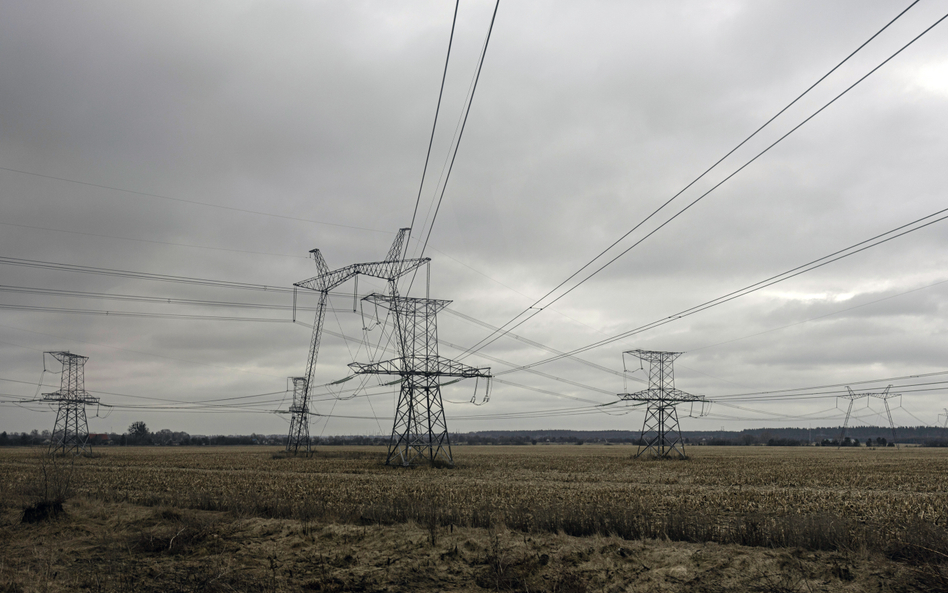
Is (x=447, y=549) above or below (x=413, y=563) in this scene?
above

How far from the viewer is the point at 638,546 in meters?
14.9

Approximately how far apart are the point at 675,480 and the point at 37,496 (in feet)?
124

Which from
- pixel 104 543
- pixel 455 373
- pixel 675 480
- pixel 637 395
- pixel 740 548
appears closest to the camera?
pixel 740 548

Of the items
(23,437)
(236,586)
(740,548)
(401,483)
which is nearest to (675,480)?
(401,483)

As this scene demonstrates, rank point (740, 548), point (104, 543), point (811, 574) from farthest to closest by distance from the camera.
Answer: point (104, 543)
point (740, 548)
point (811, 574)

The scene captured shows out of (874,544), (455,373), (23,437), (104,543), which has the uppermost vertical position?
(455,373)

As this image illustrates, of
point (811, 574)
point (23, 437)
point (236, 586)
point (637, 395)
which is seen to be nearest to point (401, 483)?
point (236, 586)

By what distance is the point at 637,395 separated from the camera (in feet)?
249

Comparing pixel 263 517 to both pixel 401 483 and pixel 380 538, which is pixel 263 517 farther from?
pixel 401 483

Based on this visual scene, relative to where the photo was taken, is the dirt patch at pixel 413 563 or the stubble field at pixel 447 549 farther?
the stubble field at pixel 447 549

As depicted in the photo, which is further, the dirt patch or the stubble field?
the stubble field

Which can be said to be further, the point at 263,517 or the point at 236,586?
the point at 263,517

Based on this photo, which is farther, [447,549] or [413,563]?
[447,549]

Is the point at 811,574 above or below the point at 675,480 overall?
above
